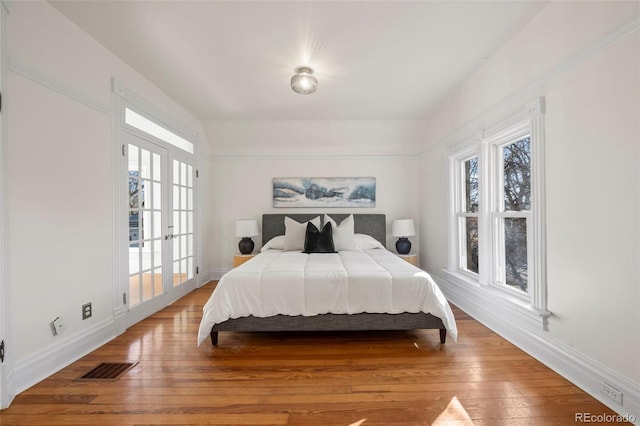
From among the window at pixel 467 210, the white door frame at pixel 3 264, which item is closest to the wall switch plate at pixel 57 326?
the white door frame at pixel 3 264

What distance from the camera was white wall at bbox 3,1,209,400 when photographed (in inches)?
70.1

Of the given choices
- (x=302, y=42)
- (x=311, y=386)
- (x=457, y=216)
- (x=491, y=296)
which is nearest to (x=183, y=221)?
(x=302, y=42)

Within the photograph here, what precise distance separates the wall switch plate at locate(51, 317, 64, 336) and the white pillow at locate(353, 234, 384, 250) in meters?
3.02

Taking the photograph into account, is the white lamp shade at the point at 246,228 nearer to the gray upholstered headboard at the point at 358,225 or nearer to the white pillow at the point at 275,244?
the gray upholstered headboard at the point at 358,225

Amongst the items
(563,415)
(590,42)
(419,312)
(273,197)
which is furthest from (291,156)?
(563,415)

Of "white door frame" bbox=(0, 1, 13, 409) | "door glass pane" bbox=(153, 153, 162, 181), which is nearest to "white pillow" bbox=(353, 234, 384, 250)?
"door glass pane" bbox=(153, 153, 162, 181)

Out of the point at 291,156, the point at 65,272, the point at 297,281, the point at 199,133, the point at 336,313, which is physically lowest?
the point at 336,313

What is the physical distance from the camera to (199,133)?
4316 mm

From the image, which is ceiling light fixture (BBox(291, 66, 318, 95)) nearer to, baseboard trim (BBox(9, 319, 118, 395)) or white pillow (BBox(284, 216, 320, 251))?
white pillow (BBox(284, 216, 320, 251))

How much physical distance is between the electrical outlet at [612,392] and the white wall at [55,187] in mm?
3393

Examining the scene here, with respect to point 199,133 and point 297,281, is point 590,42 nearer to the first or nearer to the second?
point 297,281

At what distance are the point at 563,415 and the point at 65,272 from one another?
10.7ft

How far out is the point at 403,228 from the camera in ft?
13.9

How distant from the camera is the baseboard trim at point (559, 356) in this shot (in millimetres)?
1517
